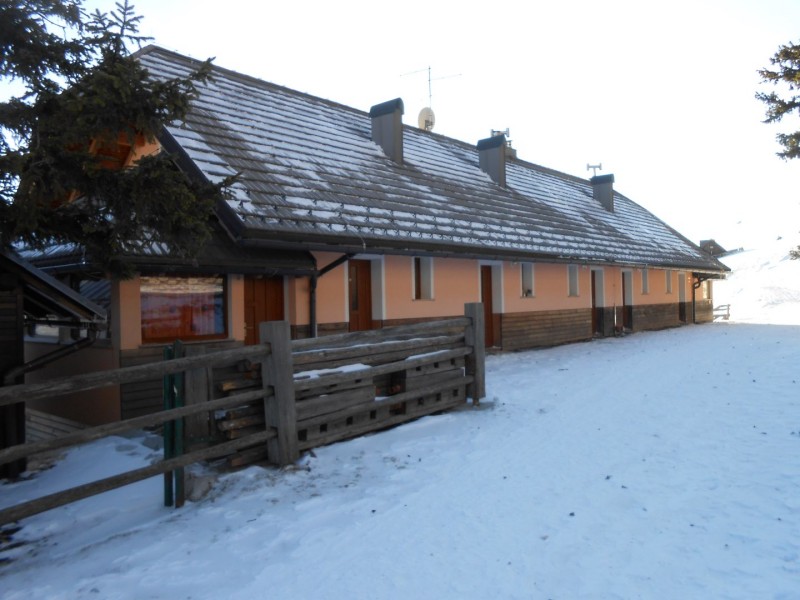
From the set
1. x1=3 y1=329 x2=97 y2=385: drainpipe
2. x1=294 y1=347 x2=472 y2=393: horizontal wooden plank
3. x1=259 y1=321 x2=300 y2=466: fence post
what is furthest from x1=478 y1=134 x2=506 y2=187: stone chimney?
x1=259 y1=321 x2=300 y2=466: fence post

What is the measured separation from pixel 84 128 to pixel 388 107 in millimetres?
12424

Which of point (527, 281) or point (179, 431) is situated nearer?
point (179, 431)

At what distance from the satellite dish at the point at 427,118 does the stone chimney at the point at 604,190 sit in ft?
26.1

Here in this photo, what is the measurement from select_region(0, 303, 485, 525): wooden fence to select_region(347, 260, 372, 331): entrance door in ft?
14.2

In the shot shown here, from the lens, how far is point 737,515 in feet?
15.0

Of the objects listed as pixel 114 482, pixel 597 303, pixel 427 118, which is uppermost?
pixel 427 118

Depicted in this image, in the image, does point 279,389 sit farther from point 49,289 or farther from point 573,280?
point 573,280

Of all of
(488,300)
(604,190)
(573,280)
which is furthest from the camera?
(604,190)

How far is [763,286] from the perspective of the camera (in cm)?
4653

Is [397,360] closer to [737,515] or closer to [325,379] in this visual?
[325,379]

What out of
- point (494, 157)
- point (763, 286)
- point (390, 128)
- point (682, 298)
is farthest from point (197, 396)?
point (763, 286)

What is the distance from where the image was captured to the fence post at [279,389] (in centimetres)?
580

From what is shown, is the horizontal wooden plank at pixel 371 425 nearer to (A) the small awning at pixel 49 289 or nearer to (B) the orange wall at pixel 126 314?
(A) the small awning at pixel 49 289

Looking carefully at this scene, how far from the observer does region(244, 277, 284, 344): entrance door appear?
1039 cm
